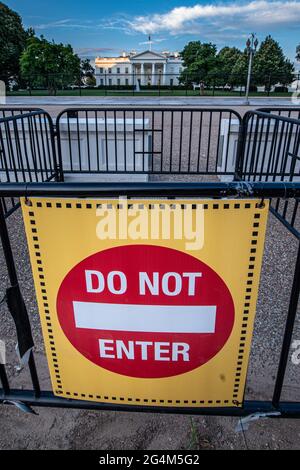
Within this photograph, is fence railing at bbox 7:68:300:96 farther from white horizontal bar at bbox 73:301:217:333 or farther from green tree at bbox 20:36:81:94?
white horizontal bar at bbox 73:301:217:333

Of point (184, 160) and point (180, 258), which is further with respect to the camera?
point (184, 160)

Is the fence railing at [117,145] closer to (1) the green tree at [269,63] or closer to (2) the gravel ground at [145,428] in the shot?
(2) the gravel ground at [145,428]

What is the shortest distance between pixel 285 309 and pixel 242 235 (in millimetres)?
2072

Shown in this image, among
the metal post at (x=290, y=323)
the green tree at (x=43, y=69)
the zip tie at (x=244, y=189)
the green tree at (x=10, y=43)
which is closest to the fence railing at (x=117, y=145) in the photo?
the metal post at (x=290, y=323)

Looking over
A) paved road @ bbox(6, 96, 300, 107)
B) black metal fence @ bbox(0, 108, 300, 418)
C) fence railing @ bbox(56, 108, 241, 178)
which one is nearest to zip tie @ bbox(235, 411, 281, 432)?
black metal fence @ bbox(0, 108, 300, 418)

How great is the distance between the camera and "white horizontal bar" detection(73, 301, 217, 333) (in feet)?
5.12

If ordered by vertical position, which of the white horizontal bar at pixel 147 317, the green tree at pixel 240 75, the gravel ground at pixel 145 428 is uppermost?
the green tree at pixel 240 75

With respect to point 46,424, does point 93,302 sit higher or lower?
higher

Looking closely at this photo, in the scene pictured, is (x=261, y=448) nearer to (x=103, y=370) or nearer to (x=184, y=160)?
(x=103, y=370)

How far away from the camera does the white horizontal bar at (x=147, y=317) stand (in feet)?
5.12

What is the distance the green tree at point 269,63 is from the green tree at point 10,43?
1416 inches

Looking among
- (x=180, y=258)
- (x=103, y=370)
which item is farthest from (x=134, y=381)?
(x=180, y=258)

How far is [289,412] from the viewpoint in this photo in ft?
6.33

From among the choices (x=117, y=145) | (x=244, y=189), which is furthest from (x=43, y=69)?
(x=244, y=189)
